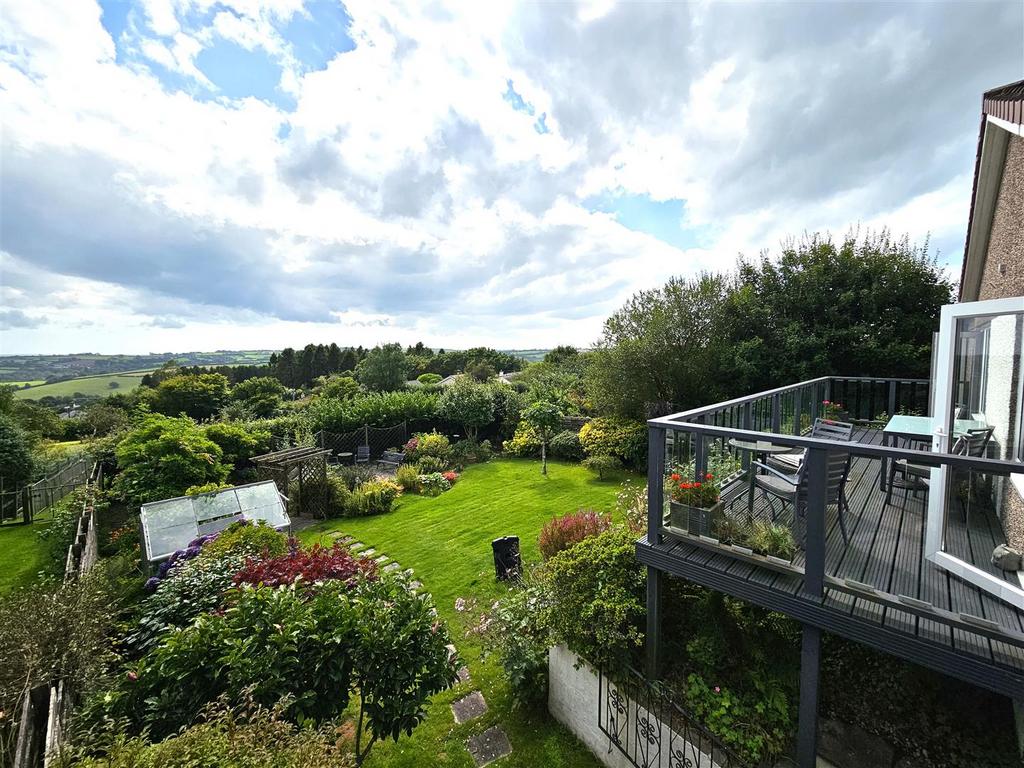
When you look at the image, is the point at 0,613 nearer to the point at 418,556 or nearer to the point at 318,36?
the point at 418,556

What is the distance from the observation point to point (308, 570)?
430cm

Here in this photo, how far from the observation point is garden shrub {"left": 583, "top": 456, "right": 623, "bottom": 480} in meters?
12.8

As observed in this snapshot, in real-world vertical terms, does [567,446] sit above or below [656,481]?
below

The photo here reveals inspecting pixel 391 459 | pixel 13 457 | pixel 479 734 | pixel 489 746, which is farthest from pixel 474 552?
pixel 13 457

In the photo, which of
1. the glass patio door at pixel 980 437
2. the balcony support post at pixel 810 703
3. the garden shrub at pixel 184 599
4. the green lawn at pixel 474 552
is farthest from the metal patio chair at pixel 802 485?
the garden shrub at pixel 184 599

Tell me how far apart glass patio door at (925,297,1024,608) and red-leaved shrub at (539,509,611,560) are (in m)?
3.68

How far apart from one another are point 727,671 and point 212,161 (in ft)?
39.9

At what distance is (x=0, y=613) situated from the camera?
375cm

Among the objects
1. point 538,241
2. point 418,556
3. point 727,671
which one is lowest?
point 418,556

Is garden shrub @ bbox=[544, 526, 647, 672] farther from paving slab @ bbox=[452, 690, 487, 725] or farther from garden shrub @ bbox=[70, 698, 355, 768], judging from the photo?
garden shrub @ bbox=[70, 698, 355, 768]

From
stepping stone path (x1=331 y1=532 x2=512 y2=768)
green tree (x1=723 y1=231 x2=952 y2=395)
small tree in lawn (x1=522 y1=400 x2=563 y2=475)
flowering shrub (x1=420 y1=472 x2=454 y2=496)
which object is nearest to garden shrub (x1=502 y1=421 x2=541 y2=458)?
small tree in lawn (x1=522 y1=400 x2=563 y2=475)

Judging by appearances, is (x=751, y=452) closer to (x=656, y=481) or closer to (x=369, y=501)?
(x=656, y=481)

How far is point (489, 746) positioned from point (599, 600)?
73.5 inches

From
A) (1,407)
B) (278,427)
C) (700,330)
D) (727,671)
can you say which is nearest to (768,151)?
(700,330)
